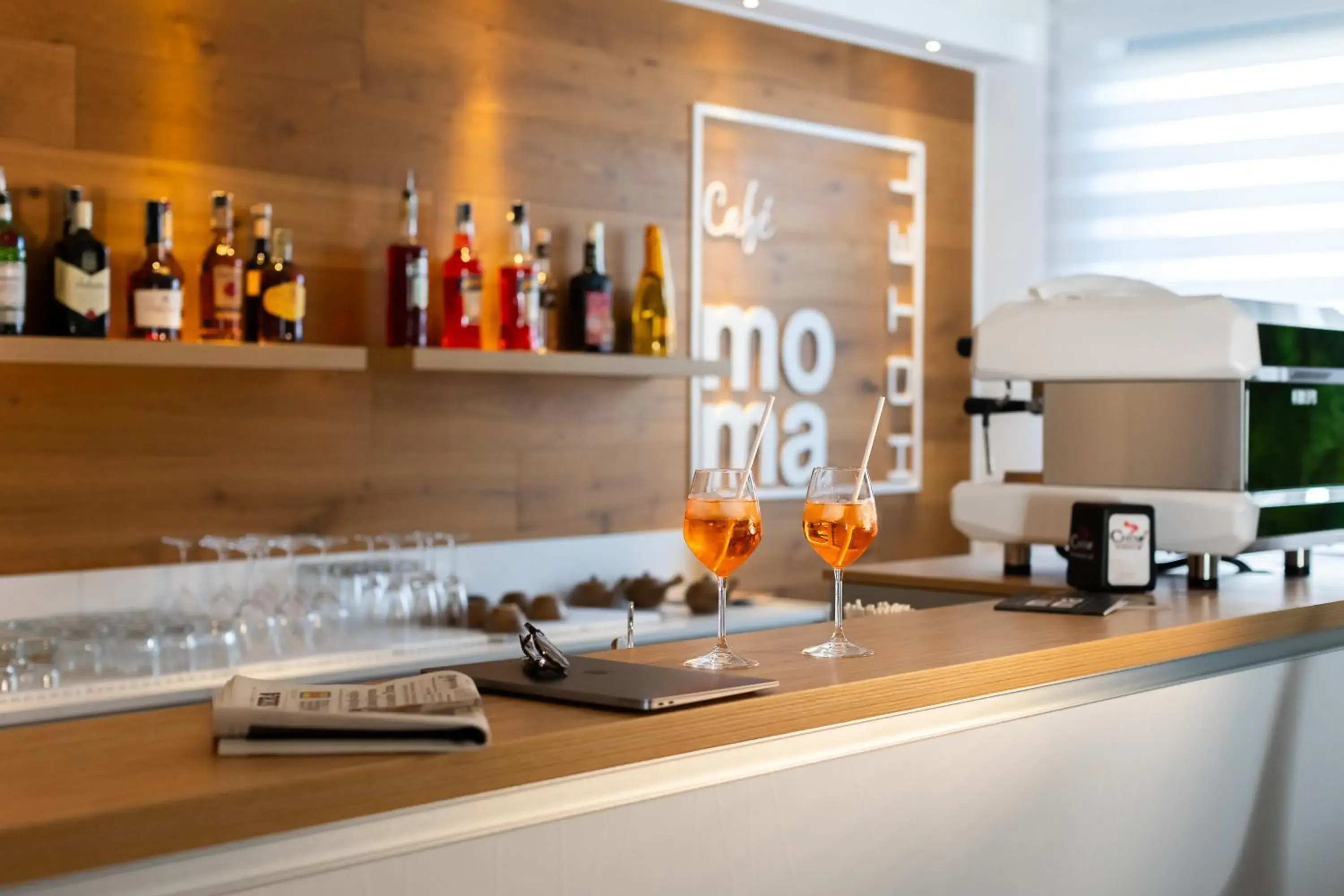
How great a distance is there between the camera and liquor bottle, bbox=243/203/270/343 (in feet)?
10.2

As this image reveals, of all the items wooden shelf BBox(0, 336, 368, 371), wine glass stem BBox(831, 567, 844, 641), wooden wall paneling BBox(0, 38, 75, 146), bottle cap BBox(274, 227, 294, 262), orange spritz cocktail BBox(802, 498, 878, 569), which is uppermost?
wooden wall paneling BBox(0, 38, 75, 146)

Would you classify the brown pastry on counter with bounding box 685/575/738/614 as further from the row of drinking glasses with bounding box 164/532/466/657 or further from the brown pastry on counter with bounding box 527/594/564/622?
the row of drinking glasses with bounding box 164/532/466/657

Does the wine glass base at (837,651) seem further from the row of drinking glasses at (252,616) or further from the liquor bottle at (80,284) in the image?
the liquor bottle at (80,284)

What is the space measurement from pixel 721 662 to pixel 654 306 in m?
2.23

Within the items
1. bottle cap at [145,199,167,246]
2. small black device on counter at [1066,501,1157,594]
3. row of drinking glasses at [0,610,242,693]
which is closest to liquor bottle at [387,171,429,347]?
bottle cap at [145,199,167,246]

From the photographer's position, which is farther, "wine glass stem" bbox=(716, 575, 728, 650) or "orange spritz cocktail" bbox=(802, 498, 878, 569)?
"orange spritz cocktail" bbox=(802, 498, 878, 569)

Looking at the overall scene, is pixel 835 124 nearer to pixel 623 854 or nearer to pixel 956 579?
pixel 956 579

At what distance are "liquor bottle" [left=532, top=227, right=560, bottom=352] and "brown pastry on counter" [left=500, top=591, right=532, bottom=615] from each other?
1.82ft

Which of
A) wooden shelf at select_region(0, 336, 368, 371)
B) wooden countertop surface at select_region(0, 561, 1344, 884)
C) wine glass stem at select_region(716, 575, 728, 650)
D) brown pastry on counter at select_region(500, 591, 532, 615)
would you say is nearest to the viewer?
wooden countertop surface at select_region(0, 561, 1344, 884)

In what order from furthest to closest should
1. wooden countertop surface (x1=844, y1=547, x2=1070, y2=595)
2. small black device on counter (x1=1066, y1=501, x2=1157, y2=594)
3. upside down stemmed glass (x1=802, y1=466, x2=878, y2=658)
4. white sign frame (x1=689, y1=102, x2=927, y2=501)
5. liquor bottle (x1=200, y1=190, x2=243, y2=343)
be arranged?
white sign frame (x1=689, y1=102, x2=927, y2=501) < liquor bottle (x1=200, y1=190, x2=243, y2=343) < wooden countertop surface (x1=844, y1=547, x2=1070, y2=595) < small black device on counter (x1=1066, y1=501, x2=1157, y2=594) < upside down stemmed glass (x1=802, y1=466, x2=878, y2=658)

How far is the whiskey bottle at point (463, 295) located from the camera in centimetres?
347

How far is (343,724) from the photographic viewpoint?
4.13ft

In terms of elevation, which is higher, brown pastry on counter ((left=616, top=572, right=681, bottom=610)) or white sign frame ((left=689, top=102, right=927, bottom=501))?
white sign frame ((left=689, top=102, right=927, bottom=501))

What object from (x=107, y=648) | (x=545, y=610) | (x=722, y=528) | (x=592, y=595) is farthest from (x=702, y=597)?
(x=722, y=528)
